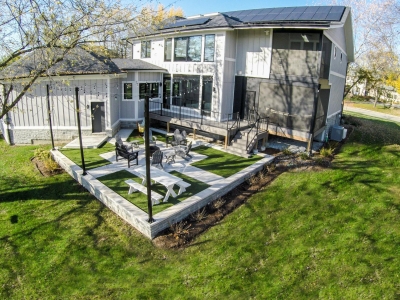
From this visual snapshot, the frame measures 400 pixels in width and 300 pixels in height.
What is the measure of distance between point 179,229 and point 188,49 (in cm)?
1255

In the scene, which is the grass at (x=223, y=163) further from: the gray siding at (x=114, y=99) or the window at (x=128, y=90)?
the window at (x=128, y=90)

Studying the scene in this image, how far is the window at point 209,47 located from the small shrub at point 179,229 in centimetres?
1080

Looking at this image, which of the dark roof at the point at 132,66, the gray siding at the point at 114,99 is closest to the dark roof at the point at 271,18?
the dark roof at the point at 132,66

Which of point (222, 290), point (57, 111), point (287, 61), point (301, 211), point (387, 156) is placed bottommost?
point (222, 290)

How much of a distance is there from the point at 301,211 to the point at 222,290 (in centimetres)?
422

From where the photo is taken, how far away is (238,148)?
1398cm

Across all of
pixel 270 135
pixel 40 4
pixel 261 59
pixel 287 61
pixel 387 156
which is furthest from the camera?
pixel 270 135

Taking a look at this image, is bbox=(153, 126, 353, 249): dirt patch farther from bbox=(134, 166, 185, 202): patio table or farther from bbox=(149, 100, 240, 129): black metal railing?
bbox=(149, 100, 240, 129): black metal railing

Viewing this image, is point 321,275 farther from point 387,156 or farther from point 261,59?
point 261,59

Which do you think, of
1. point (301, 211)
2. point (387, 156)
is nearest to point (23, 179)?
point (301, 211)

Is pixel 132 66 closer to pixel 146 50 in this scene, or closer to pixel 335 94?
pixel 146 50

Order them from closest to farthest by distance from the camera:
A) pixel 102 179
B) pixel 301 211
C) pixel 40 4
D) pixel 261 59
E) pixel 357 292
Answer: pixel 357 292 < pixel 40 4 < pixel 301 211 < pixel 102 179 < pixel 261 59

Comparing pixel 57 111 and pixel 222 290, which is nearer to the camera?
pixel 222 290

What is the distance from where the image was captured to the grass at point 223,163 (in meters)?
11.7
